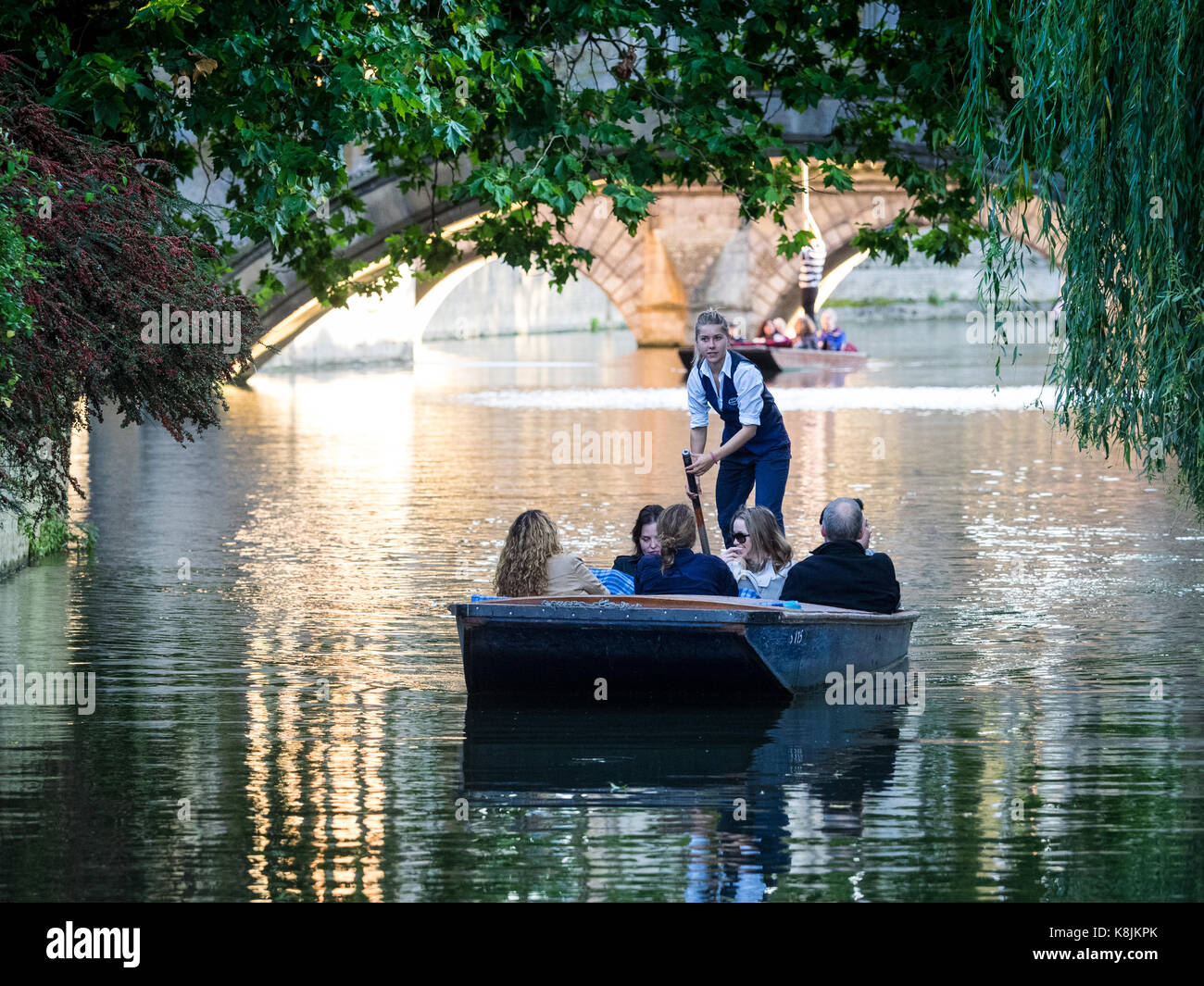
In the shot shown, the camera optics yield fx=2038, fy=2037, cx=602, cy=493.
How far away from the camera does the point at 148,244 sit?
935 centimetres

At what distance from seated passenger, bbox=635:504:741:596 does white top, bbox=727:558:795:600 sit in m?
0.31

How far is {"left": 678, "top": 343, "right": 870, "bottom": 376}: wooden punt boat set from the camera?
127 feet

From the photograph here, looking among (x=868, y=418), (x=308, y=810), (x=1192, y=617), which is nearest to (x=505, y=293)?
(x=868, y=418)

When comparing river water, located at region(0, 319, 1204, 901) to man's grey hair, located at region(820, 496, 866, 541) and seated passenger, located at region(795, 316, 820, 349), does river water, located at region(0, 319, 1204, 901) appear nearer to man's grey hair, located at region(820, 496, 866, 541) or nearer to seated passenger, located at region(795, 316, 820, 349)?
man's grey hair, located at region(820, 496, 866, 541)

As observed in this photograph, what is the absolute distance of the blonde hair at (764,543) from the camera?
32.2 ft

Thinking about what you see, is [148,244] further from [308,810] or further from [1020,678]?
[1020,678]

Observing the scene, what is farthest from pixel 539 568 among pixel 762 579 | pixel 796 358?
pixel 796 358

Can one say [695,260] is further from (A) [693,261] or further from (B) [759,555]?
(B) [759,555]

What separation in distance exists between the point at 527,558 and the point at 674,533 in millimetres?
698

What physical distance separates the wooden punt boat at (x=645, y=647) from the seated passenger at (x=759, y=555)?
77cm

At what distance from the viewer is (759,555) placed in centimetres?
983

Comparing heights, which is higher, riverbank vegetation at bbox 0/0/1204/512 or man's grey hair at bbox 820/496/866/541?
riverbank vegetation at bbox 0/0/1204/512

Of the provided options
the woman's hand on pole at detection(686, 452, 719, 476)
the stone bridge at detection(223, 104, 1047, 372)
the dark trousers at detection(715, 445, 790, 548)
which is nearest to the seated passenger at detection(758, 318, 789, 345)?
the stone bridge at detection(223, 104, 1047, 372)
